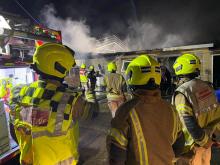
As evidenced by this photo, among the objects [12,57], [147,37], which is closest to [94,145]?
[12,57]

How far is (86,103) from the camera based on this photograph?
2.20 m

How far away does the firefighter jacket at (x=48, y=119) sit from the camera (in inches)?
82.3

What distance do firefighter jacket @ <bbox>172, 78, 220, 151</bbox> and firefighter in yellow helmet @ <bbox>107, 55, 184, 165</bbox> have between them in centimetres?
69

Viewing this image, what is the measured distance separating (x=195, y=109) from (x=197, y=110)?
0.03 metres

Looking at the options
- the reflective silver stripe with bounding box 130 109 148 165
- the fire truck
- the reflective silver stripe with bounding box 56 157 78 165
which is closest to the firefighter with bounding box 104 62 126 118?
the fire truck

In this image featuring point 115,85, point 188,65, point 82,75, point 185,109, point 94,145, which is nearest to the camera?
point 185,109

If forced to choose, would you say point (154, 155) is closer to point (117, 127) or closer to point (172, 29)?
point (117, 127)

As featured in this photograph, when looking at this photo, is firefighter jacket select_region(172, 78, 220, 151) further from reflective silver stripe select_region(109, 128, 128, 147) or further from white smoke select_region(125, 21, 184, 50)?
white smoke select_region(125, 21, 184, 50)

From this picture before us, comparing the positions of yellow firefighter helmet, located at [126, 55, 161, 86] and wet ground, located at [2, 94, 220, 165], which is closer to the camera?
yellow firefighter helmet, located at [126, 55, 161, 86]

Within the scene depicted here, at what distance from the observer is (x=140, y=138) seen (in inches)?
65.2

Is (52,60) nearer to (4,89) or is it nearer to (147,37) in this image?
(4,89)

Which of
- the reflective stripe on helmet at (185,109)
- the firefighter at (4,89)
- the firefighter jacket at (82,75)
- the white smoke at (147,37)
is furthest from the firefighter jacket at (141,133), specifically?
the white smoke at (147,37)

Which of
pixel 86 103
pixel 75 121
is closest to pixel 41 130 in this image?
pixel 75 121

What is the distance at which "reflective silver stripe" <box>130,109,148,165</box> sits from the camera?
1.64m
